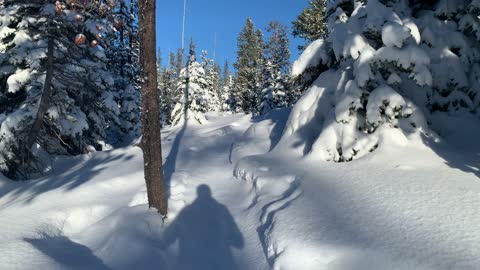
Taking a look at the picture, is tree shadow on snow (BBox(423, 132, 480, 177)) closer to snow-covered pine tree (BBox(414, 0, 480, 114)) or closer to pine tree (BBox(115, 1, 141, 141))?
snow-covered pine tree (BBox(414, 0, 480, 114))

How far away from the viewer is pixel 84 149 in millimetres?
15984

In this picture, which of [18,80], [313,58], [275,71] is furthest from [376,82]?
[275,71]

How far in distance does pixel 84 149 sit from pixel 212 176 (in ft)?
24.3

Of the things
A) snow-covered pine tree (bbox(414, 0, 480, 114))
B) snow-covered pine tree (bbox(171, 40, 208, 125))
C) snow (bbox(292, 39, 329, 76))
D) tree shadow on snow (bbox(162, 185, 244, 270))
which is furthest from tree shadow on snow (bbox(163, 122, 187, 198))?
snow-covered pine tree (bbox(171, 40, 208, 125))

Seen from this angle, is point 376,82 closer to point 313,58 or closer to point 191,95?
point 313,58

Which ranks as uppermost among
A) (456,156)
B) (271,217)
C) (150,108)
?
(150,108)

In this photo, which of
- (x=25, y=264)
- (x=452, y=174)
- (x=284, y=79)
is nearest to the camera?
(x=25, y=264)

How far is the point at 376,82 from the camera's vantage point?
28.7 ft

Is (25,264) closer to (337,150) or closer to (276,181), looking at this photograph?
(276,181)

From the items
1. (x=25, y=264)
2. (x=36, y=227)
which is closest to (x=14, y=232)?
(x=36, y=227)

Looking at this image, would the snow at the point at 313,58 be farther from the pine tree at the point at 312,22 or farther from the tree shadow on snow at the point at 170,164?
the pine tree at the point at 312,22

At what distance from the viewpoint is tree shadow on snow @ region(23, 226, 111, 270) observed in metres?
6.08

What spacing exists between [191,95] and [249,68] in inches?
786

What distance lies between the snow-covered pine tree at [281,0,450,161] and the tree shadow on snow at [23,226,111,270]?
18.1ft
